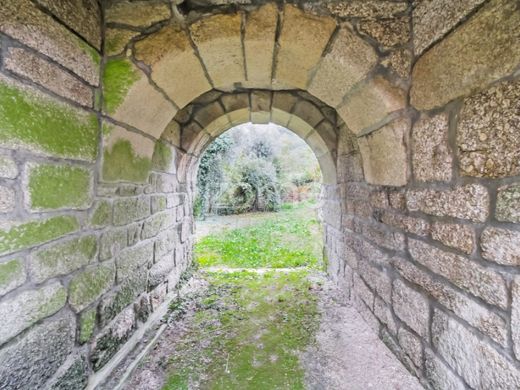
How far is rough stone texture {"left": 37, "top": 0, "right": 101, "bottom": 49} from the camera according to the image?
1.19 metres

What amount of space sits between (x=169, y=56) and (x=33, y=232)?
3.59ft

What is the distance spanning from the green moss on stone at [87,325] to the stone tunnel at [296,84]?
0.01 metres

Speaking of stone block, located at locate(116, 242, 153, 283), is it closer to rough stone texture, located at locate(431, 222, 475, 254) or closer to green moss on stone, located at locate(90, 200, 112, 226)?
green moss on stone, located at locate(90, 200, 112, 226)

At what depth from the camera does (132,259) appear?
1886mm

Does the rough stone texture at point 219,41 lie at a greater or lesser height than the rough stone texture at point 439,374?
greater

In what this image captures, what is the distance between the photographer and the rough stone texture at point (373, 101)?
4.75 feet

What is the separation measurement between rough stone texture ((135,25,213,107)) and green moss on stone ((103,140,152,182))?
456 millimetres

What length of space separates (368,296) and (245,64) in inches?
75.2

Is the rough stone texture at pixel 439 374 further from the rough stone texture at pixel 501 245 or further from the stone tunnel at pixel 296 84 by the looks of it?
the rough stone texture at pixel 501 245

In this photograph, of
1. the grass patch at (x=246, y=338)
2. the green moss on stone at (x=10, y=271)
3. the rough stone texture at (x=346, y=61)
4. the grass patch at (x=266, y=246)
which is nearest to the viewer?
the green moss on stone at (x=10, y=271)

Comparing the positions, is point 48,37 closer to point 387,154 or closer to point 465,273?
point 387,154

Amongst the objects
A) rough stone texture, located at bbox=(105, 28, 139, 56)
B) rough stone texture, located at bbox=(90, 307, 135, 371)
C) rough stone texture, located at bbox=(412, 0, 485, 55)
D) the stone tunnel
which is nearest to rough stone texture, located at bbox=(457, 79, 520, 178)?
the stone tunnel

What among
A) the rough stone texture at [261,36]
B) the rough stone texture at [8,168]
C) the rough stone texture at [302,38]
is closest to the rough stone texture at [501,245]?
the rough stone texture at [302,38]

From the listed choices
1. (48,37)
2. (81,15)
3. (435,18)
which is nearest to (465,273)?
(435,18)
